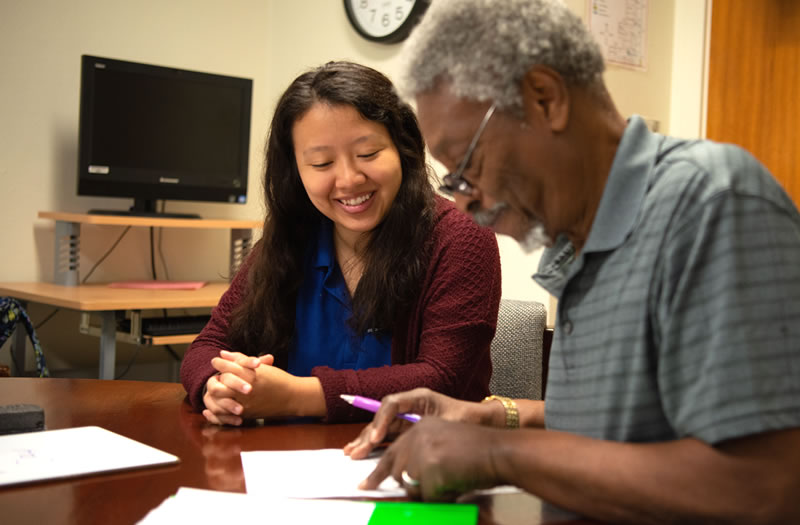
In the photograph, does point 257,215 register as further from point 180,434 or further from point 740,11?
point 180,434

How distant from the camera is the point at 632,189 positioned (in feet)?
2.63

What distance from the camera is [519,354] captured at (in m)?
1.64

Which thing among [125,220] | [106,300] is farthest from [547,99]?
[125,220]

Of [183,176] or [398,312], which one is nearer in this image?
[398,312]

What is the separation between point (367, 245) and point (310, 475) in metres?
0.72

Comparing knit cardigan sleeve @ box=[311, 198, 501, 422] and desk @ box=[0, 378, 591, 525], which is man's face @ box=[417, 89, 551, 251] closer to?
desk @ box=[0, 378, 591, 525]

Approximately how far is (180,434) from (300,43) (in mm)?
2844

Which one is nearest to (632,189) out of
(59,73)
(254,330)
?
(254,330)

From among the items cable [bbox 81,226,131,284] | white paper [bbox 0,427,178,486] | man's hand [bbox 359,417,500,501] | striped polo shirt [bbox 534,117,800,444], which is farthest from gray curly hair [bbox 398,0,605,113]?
cable [bbox 81,226,131,284]

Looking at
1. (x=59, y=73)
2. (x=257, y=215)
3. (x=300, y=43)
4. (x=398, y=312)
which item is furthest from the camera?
(x=257, y=215)

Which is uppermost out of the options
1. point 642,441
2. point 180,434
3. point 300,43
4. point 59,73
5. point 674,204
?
point 300,43

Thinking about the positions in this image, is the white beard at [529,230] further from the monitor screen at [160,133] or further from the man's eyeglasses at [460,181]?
the monitor screen at [160,133]

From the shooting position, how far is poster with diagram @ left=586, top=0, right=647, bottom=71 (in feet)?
8.38

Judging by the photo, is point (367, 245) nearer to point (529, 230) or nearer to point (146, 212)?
point (529, 230)
